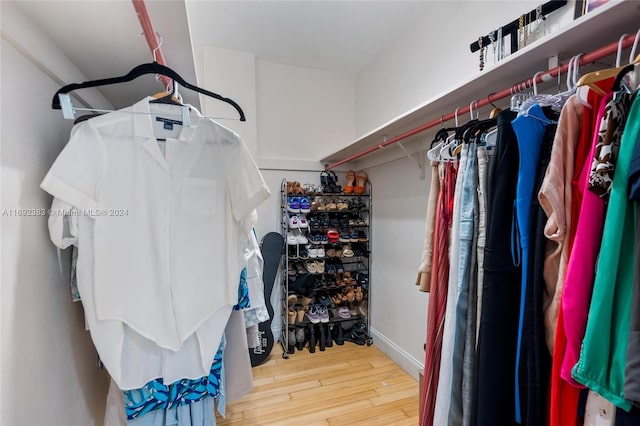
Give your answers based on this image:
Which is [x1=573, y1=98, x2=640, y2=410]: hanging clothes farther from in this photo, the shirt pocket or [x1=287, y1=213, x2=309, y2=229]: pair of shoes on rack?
[x1=287, y1=213, x2=309, y2=229]: pair of shoes on rack

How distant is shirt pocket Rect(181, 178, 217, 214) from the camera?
35.7 inches

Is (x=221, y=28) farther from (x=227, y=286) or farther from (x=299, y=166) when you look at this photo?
(x=227, y=286)

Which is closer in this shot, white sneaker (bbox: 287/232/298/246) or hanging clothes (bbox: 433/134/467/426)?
hanging clothes (bbox: 433/134/467/426)

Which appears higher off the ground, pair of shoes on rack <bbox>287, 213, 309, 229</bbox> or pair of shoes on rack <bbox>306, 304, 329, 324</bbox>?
pair of shoes on rack <bbox>287, 213, 309, 229</bbox>

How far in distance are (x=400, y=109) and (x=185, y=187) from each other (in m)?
1.98

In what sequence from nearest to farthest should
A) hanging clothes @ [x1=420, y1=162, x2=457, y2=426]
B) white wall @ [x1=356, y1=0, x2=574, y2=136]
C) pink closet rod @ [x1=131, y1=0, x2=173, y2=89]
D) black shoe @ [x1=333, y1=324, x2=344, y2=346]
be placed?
pink closet rod @ [x1=131, y1=0, x2=173, y2=89]
hanging clothes @ [x1=420, y1=162, x2=457, y2=426]
white wall @ [x1=356, y1=0, x2=574, y2=136]
black shoe @ [x1=333, y1=324, x2=344, y2=346]

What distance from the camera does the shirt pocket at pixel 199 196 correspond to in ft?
2.97

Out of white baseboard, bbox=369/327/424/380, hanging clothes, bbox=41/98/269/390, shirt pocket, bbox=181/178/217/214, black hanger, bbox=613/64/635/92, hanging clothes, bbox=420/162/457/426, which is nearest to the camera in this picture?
black hanger, bbox=613/64/635/92

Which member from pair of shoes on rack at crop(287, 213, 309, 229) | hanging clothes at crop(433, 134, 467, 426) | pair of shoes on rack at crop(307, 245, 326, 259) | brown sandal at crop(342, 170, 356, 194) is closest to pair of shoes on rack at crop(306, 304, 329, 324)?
pair of shoes on rack at crop(307, 245, 326, 259)

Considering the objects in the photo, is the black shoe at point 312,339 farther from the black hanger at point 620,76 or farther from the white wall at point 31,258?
the black hanger at point 620,76

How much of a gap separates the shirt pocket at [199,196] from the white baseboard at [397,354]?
1.92 meters

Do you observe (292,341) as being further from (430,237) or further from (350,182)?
(430,237)

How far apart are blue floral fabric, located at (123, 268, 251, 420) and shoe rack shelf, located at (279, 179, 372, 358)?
149cm

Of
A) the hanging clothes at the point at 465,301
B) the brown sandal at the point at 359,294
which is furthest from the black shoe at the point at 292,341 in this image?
the hanging clothes at the point at 465,301
